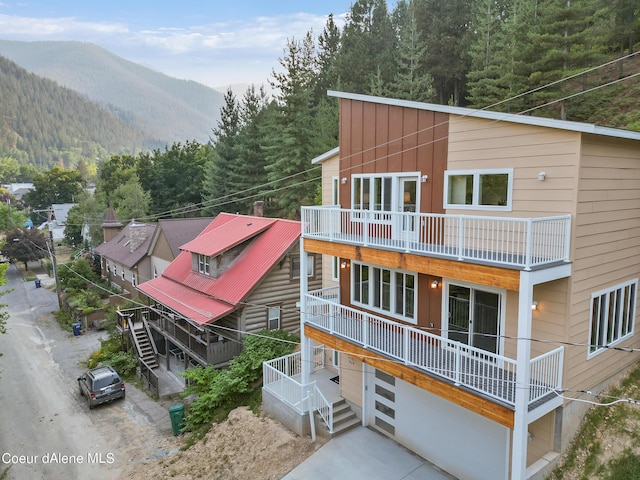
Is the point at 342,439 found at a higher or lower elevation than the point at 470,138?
lower

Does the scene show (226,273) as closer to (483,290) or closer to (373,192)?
(373,192)

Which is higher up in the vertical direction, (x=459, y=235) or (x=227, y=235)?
(x=459, y=235)

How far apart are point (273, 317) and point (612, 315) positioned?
14.1 metres

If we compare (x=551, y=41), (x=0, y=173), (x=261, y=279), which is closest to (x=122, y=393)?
(x=261, y=279)

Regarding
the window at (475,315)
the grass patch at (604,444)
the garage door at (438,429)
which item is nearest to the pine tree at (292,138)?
the garage door at (438,429)

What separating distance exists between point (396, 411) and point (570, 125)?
9.05 meters

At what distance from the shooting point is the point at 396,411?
498 inches

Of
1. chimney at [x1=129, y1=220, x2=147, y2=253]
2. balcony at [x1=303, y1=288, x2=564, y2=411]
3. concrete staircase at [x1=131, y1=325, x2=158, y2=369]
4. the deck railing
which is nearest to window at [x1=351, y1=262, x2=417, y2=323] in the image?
balcony at [x1=303, y1=288, x2=564, y2=411]

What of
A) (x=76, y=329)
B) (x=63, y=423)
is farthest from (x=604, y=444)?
(x=76, y=329)

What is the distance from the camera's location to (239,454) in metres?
13.6

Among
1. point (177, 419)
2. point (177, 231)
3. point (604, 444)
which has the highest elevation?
point (177, 231)

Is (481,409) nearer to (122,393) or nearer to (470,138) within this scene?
(470,138)

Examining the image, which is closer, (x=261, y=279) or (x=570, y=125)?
(x=570, y=125)

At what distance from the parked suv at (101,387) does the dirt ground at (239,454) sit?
5.42 meters
